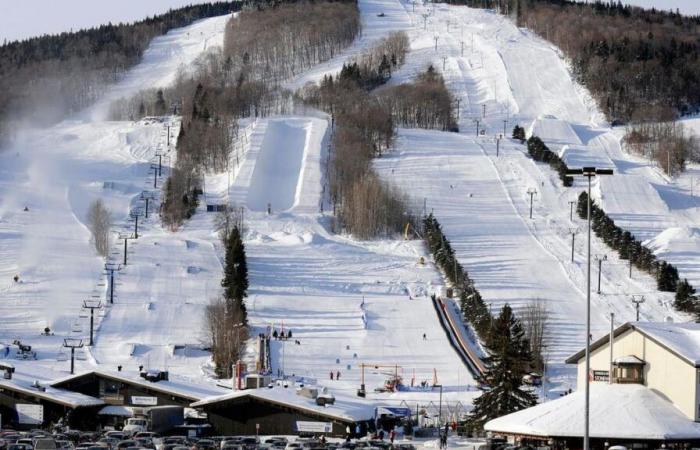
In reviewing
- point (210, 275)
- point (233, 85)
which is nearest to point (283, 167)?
point (233, 85)

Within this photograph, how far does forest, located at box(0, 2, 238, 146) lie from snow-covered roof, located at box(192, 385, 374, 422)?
8315 cm

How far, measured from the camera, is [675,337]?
3025 cm

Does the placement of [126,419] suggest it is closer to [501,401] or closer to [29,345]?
[501,401]

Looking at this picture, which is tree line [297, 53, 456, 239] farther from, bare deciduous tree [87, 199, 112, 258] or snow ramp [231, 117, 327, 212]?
bare deciduous tree [87, 199, 112, 258]

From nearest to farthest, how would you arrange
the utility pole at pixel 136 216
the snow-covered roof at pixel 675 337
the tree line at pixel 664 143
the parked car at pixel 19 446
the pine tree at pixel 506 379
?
the parked car at pixel 19 446 < the snow-covered roof at pixel 675 337 < the pine tree at pixel 506 379 < the utility pole at pixel 136 216 < the tree line at pixel 664 143

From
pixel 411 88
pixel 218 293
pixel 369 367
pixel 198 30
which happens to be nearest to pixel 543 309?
pixel 369 367

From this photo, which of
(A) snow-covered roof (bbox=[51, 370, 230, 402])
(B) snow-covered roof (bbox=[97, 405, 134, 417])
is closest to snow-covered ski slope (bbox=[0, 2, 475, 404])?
(A) snow-covered roof (bbox=[51, 370, 230, 402])

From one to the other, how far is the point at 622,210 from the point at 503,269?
17.0m

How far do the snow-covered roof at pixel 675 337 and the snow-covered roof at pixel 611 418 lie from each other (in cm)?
113

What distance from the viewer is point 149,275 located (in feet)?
212

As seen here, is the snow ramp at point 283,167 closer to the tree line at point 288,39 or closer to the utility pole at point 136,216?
the utility pole at point 136,216

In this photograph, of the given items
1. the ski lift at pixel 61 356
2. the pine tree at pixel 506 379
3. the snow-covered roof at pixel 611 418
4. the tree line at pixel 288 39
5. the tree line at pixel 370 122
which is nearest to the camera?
the snow-covered roof at pixel 611 418

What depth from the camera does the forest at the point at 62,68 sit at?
454 feet

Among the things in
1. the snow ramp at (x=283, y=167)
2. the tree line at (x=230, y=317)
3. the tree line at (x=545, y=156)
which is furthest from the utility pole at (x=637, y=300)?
the tree line at (x=545, y=156)
